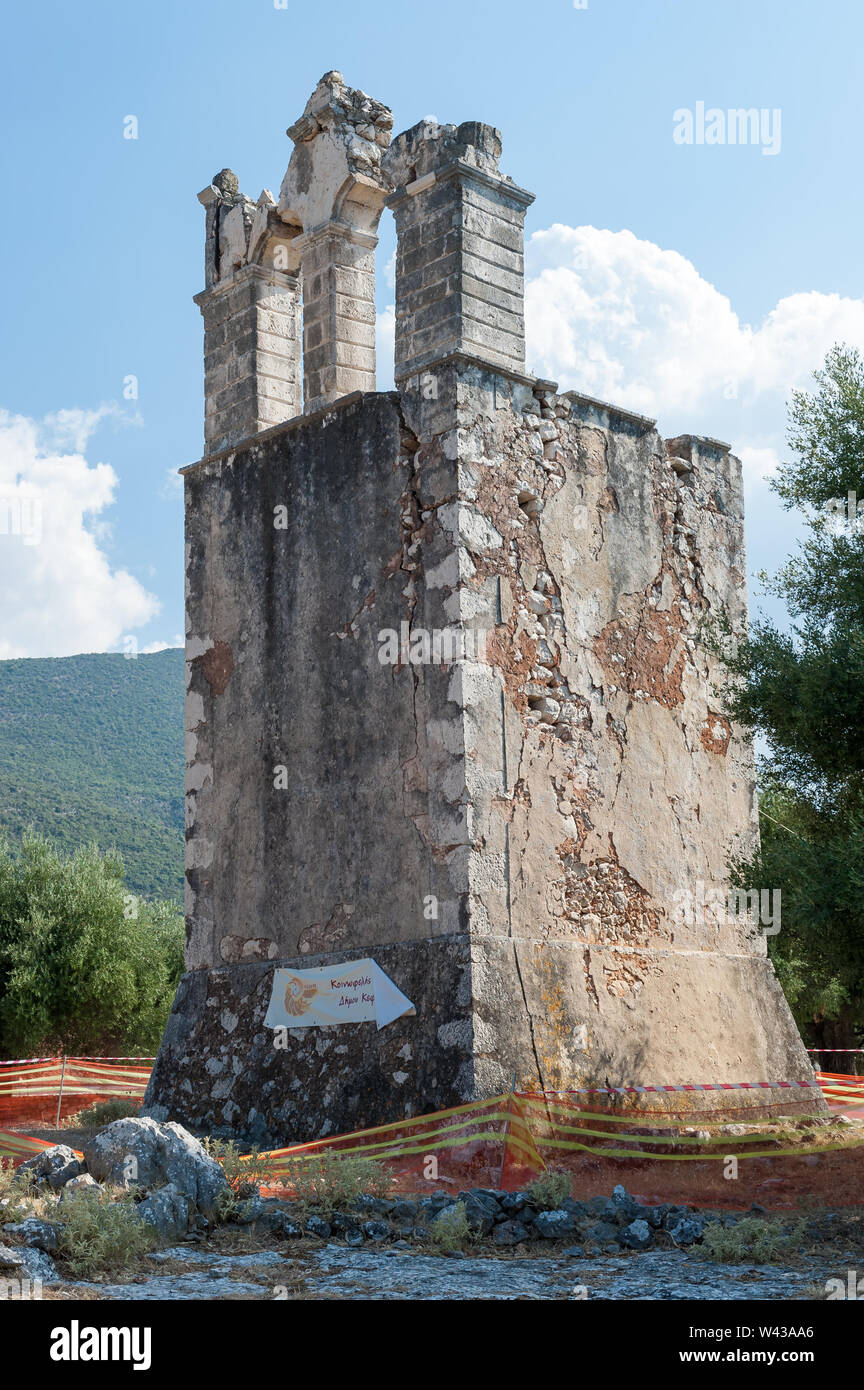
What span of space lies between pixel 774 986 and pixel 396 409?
562 centimetres

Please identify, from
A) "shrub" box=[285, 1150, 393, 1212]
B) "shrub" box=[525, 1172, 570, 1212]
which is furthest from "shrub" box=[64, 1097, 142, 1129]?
"shrub" box=[525, 1172, 570, 1212]

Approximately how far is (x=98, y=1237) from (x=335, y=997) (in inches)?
154

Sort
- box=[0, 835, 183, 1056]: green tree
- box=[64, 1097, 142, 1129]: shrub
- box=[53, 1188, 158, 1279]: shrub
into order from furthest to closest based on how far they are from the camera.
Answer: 1. box=[0, 835, 183, 1056]: green tree
2. box=[64, 1097, 142, 1129]: shrub
3. box=[53, 1188, 158, 1279]: shrub

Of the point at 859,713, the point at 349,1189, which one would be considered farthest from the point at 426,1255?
the point at 859,713

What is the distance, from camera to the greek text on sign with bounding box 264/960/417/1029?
9.94 meters

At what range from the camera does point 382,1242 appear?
23.9 feet

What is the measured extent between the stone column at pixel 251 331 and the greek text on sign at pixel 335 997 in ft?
15.0

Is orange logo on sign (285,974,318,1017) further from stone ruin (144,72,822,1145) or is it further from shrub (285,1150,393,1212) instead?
shrub (285,1150,393,1212)

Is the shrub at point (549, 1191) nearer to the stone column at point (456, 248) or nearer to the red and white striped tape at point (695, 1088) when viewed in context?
the red and white striped tape at point (695, 1088)

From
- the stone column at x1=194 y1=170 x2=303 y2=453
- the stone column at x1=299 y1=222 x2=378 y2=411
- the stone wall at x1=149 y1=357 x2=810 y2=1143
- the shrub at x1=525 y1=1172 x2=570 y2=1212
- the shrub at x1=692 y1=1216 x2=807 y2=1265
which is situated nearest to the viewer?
the shrub at x1=692 y1=1216 x2=807 y2=1265

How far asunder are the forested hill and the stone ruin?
50.2 meters

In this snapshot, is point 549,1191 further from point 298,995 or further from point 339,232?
point 339,232

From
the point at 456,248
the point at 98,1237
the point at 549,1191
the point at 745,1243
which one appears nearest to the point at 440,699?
the point at 456,248

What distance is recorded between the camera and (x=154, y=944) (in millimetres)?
23281
